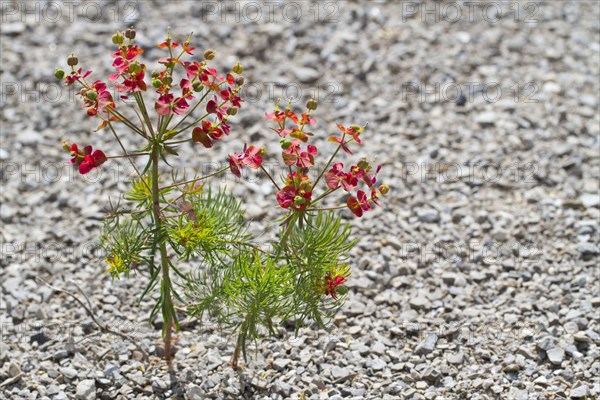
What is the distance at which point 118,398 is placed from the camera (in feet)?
10.9

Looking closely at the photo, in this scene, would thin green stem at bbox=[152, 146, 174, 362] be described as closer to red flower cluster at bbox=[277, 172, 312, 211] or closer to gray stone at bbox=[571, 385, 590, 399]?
red flower cluster at bbox=[277, 172, 312, 211]

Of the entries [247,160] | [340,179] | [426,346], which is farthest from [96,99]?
[426,346]

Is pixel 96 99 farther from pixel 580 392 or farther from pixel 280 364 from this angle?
pixel 580 392

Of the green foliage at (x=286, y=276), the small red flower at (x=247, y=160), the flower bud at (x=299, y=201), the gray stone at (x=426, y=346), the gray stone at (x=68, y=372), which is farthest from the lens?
the gray stone at (x=426, y=346)

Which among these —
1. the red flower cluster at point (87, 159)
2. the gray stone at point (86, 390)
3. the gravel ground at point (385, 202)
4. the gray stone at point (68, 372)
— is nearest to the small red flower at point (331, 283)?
the gravel ground at point (385, 202)

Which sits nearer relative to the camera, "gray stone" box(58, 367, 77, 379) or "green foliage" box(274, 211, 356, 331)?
"green foliage" box(274, 211, 356, 331)

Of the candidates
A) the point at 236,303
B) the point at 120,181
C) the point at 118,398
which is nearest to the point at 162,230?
the point at 236,303

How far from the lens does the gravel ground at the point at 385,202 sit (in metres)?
3.47

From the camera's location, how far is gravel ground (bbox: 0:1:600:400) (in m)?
3.47

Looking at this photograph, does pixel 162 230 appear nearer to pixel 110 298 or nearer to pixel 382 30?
pixel 110 298

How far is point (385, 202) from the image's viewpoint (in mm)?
4492

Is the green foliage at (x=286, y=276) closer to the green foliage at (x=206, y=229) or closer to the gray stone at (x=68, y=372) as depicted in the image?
the green foliage at (x=206, y=229)

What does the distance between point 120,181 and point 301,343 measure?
1.57 m

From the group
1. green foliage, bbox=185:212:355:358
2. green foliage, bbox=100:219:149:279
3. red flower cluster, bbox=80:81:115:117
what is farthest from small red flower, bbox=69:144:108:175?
green foliage, bbox=185:212:355:358
